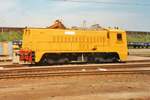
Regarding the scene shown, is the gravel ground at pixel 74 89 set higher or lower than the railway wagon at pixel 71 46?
lower

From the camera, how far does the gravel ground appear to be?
12.8 m

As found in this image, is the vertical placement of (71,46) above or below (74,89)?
above

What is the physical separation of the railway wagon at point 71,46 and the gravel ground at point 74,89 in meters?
10.6

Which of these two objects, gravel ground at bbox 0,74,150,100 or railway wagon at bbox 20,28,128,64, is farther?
railway wagon at bbox 20,28,128,64

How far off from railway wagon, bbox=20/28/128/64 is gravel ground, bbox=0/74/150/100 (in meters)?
10.6

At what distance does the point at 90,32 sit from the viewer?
1221 inches

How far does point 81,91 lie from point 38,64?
15438mm

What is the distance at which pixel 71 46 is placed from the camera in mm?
30031

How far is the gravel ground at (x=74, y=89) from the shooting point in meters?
12.8

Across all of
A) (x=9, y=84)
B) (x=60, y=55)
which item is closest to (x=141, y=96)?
(x=9, y=84)

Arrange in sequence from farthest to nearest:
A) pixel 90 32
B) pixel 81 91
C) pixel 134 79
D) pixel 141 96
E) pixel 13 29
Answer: pixel 13 29 < pixel 90 32 < pixel 134 79 < pixel 81 91 < pixel 141 96

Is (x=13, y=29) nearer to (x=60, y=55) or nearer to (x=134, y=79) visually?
(x=60, y=55)

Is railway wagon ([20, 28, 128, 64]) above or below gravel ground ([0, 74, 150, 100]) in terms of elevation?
above

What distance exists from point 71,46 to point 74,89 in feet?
51.2
